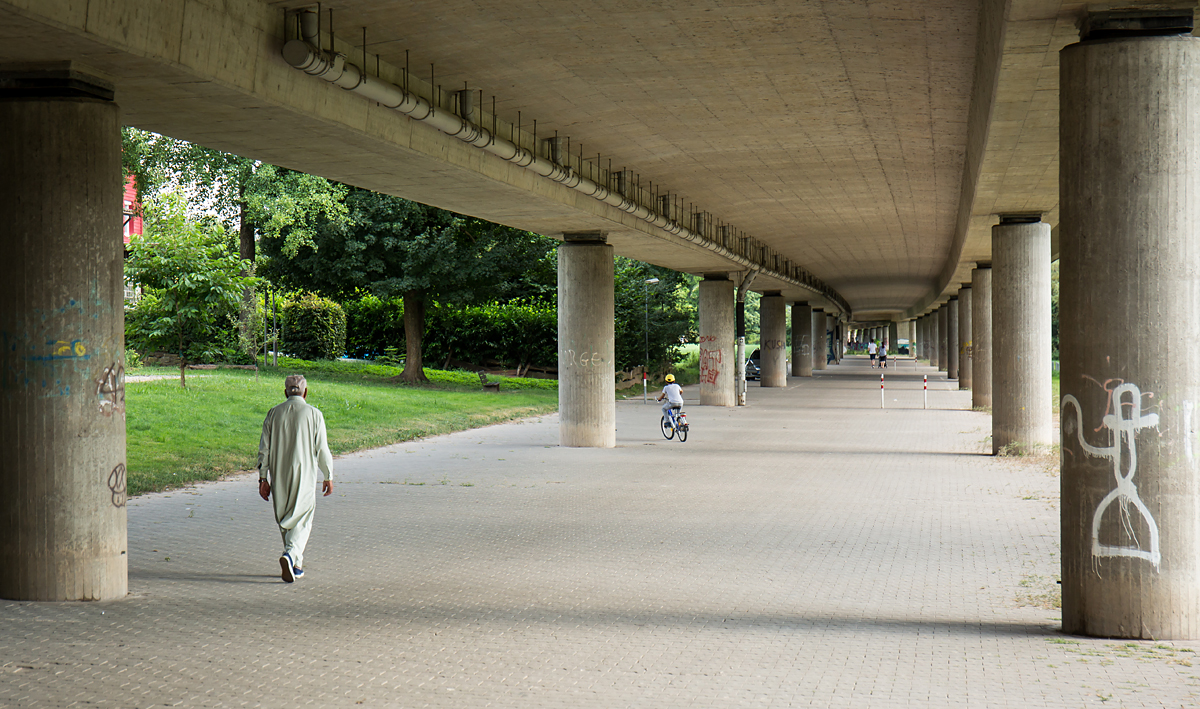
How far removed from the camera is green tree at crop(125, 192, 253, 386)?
2459 cm

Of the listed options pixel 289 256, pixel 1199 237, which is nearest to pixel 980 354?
pixel 289 256

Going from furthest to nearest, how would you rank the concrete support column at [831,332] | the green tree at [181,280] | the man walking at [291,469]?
1. the concrete support column at [831,332]
2. the green tree at [181,280]
3. the man walking at [291,469]

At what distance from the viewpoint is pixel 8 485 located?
7707 millimetres

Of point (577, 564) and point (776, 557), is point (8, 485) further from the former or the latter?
point (776, 557)

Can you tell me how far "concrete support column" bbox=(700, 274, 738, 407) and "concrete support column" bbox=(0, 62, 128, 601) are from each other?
24972mm

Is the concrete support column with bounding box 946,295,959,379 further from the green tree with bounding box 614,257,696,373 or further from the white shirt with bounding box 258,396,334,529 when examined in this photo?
the white shirt with bounding box 258,396,334,529

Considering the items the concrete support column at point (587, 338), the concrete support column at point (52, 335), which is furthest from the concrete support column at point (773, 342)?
the concrete support column at point (52, 335)

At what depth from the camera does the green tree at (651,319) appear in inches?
1671

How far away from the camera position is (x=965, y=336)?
42031 mm

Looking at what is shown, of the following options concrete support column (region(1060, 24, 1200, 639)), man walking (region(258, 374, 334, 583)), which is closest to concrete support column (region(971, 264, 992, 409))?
concrete support column (region(1060, 24, 1200, 639))

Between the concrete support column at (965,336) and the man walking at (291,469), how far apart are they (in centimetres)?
3562

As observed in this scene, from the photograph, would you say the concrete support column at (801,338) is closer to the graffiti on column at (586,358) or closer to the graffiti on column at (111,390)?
the graffiti on column at (586,358)

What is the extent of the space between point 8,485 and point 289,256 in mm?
24298

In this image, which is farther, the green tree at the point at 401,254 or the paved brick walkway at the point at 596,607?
the green tree at the point at 401,254
